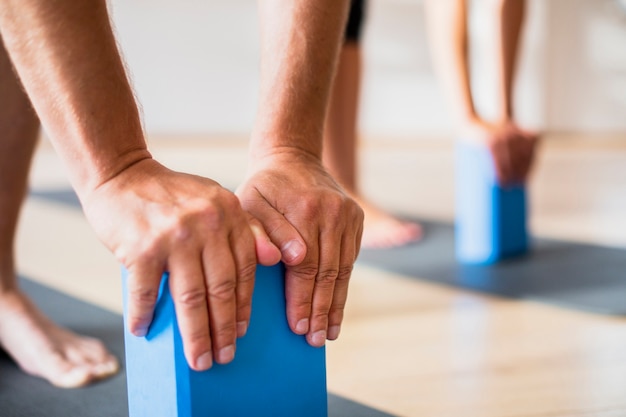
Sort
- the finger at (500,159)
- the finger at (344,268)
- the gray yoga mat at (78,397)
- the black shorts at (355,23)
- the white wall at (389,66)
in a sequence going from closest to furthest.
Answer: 1. the finger at (344,268)
2. the gray yoga mat at (78,397)
3. the finger at (500,159)
4. the black shorts at (355,23)
5. the white wall at (389,66)

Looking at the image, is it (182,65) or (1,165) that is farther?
(182,65)

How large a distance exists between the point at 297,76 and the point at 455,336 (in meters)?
0.57

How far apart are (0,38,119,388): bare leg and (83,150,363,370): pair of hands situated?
0.44 metres

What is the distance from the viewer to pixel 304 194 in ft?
2.43

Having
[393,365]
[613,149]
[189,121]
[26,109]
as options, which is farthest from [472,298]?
[189,121]

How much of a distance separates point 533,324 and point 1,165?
882mm

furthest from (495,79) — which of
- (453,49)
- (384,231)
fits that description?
(384,231)

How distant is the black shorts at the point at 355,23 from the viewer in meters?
2.12

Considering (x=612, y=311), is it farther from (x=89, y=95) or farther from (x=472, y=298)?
(x=89, y=95)

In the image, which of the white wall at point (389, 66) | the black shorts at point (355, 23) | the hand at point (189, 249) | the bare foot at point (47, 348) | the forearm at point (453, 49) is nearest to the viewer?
the hand at point (189, 249)

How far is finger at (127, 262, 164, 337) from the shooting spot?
0.65m

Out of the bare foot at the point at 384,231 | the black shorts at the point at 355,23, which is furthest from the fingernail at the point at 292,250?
the black shorts at the point at 355,23

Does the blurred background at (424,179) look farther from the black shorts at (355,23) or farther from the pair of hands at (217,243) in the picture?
the black shorts at (355,23)

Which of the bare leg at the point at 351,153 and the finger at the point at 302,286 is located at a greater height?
the finger at the point at 302,286
